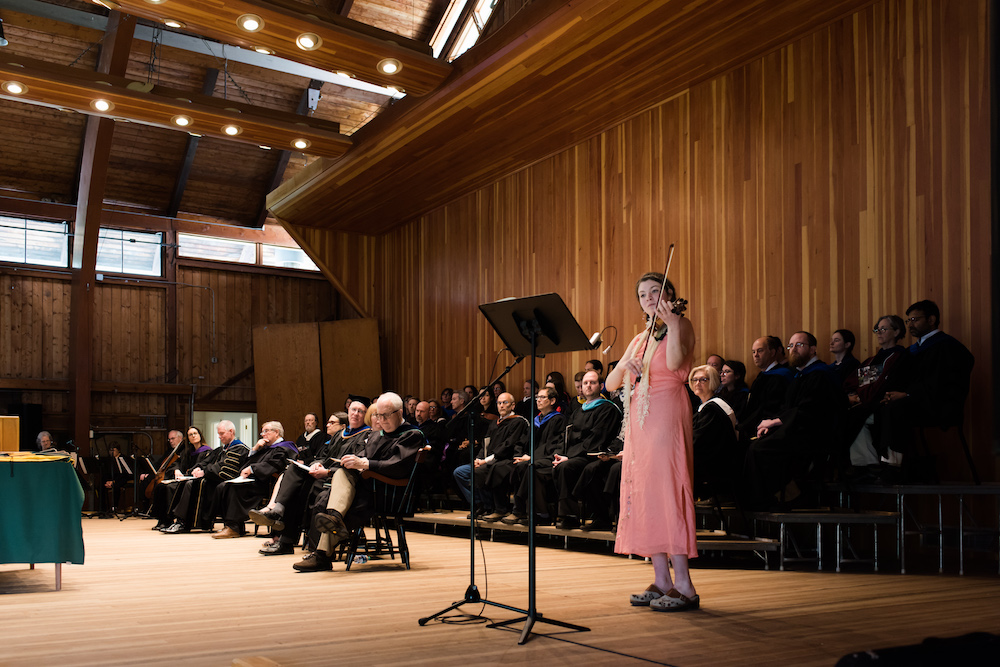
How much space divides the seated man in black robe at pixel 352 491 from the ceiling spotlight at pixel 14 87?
5.40m

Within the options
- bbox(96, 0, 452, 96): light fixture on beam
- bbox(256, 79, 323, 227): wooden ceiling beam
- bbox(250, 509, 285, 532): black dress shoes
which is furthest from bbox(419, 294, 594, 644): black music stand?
bbox(256, 79, 323, 227): wooden ceiling beam

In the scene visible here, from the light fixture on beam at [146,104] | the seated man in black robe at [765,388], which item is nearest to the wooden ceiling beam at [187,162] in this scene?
the light fixture on beam at [146,104]

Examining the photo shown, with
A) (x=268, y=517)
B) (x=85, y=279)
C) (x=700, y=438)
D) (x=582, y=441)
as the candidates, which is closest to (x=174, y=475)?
(x=85, y=279)

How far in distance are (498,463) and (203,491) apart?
3634 millimetres

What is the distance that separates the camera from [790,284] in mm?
7277

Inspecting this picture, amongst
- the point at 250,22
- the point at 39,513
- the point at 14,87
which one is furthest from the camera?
the point at 14,87

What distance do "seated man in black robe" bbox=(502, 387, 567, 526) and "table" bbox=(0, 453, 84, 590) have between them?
351cm

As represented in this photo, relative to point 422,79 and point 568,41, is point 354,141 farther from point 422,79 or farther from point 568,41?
point 568,41

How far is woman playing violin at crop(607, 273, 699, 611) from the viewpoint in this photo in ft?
12.5

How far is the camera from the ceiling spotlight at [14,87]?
27.2ft

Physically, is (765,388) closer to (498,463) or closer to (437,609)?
(498,463)

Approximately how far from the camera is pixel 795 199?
733 centimetres

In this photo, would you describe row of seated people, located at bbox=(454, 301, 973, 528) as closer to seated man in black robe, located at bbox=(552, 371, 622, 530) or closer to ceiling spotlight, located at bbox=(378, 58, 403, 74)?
seated man in black robe, located at bbox=(552, 371, 622, 530)

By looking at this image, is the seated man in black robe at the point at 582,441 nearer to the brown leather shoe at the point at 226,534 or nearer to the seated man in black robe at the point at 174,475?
the brown leather shoe at the point at 226,534
